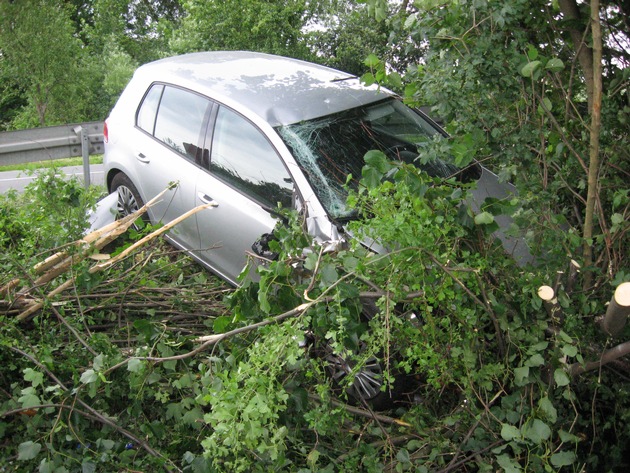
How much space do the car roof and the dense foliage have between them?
5.27ft

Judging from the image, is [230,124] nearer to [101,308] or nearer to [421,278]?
[101,308]

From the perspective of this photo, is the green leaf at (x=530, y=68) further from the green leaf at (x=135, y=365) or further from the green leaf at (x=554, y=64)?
the green leaf at (x=135, y=365)

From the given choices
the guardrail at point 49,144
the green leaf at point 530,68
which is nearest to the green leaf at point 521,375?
the green leaf at point 530,68

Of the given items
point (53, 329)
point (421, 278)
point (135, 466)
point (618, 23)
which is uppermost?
point (618, 23)

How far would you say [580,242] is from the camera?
322 cm

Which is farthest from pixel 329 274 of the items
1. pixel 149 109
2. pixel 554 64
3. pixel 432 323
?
pixel 149 109

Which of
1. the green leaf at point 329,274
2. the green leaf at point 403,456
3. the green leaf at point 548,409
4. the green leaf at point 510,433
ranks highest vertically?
the green leaf at point 329,274

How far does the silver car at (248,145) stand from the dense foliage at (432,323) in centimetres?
107

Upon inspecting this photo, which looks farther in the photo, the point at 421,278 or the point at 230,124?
the point at 230,124

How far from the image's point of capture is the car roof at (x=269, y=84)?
18.0 ft

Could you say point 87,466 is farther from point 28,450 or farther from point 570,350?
point 570,350

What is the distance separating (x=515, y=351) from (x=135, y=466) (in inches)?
73.9

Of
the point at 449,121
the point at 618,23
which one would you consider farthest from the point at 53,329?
the point at 618,23

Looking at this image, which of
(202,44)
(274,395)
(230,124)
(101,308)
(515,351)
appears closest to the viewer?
(274,395)
